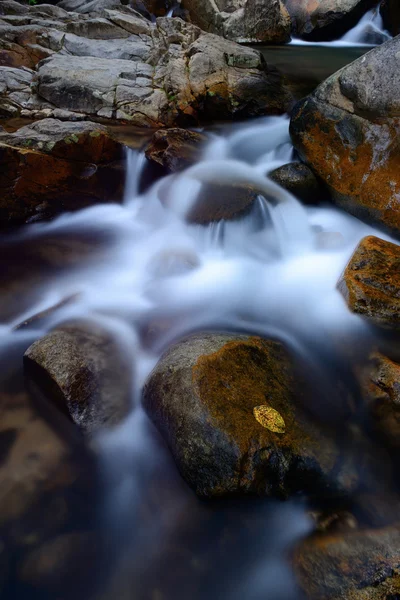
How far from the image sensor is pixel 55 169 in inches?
252

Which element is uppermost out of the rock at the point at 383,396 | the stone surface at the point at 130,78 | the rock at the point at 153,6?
the rock at the point at 153,6

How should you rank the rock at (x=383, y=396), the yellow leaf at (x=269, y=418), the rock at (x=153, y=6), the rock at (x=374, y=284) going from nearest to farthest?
the yellow leaf at (x=269, y=418), the rock at (x=383, y=396), the rock at (x=374, y=284), the rock at (x=153, y=6)

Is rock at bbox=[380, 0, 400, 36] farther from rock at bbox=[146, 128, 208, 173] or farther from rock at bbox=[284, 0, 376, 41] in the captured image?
rock at bbox=[146, 128, 208, 173]

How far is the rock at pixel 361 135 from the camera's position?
5414 mm

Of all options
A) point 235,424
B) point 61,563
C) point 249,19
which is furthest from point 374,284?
point 249,19


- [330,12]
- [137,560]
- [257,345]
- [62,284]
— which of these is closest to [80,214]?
[62,284]

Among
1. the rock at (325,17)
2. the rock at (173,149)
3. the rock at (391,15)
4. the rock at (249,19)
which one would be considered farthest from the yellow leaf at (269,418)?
the rock at (391,15)

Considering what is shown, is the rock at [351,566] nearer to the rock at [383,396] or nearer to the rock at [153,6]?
the rock at [383,396]

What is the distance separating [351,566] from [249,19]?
20182 mm

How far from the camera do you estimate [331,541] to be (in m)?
2.50

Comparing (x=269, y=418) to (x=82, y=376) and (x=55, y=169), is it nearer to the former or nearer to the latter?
(x=82, y=376)

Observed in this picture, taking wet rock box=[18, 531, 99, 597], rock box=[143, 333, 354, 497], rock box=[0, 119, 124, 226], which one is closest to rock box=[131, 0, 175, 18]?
rock box=[0, 119, 124, 226]

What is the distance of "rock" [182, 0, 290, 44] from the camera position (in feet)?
53.1

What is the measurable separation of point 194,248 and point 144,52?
7.46 metres
